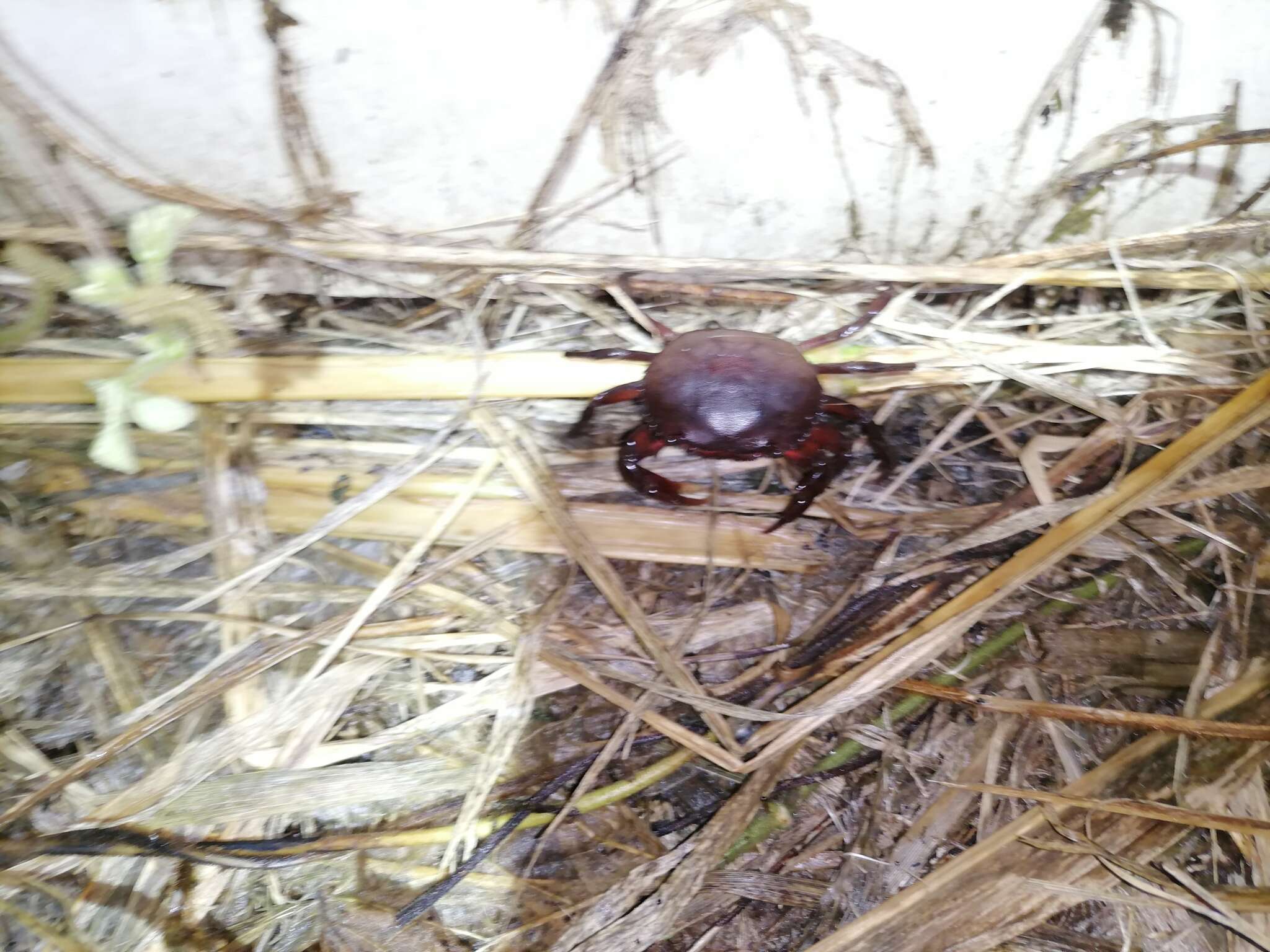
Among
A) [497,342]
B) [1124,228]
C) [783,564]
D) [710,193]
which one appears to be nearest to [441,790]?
[783,564]

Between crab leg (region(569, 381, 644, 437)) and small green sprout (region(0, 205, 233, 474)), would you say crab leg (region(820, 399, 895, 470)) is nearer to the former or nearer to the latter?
crab leg (region(569, 381, 644, 437))

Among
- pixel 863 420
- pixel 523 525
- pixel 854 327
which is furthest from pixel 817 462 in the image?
pixel 523 525

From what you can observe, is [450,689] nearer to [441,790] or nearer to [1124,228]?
[441,790]

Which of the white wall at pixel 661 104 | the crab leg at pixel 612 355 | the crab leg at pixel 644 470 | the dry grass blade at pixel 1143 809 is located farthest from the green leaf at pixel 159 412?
the dry grass blade at pixel 1143 809

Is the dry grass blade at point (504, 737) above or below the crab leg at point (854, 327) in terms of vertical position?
below

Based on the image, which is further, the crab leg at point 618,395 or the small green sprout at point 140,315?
the crab leg at point 618,395

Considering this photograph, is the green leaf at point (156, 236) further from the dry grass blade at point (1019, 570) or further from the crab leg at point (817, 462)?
the dry grass blade at point (1019, 570)
